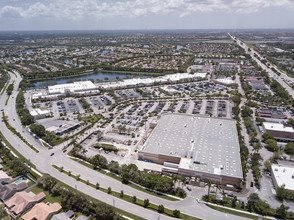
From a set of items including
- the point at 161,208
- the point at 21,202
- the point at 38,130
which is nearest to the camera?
the point at 161,208

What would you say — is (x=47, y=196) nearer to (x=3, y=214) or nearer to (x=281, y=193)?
(x=3, y=214)

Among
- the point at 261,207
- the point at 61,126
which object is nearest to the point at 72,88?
the point at 61,126

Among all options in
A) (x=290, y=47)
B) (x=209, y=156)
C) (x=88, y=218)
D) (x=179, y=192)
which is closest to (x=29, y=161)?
(x=88, y=218)

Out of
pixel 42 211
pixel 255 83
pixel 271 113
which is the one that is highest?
pixel 255 83

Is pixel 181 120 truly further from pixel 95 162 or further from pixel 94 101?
pixel 94 101

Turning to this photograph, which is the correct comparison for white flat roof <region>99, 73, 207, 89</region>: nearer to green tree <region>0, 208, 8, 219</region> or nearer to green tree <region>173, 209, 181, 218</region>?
green tree <region>0, 208, 8, 219</region>

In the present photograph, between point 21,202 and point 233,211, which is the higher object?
point 21,202

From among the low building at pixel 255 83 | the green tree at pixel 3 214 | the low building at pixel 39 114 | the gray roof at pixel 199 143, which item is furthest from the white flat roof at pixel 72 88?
the low building at pixel 255 83
